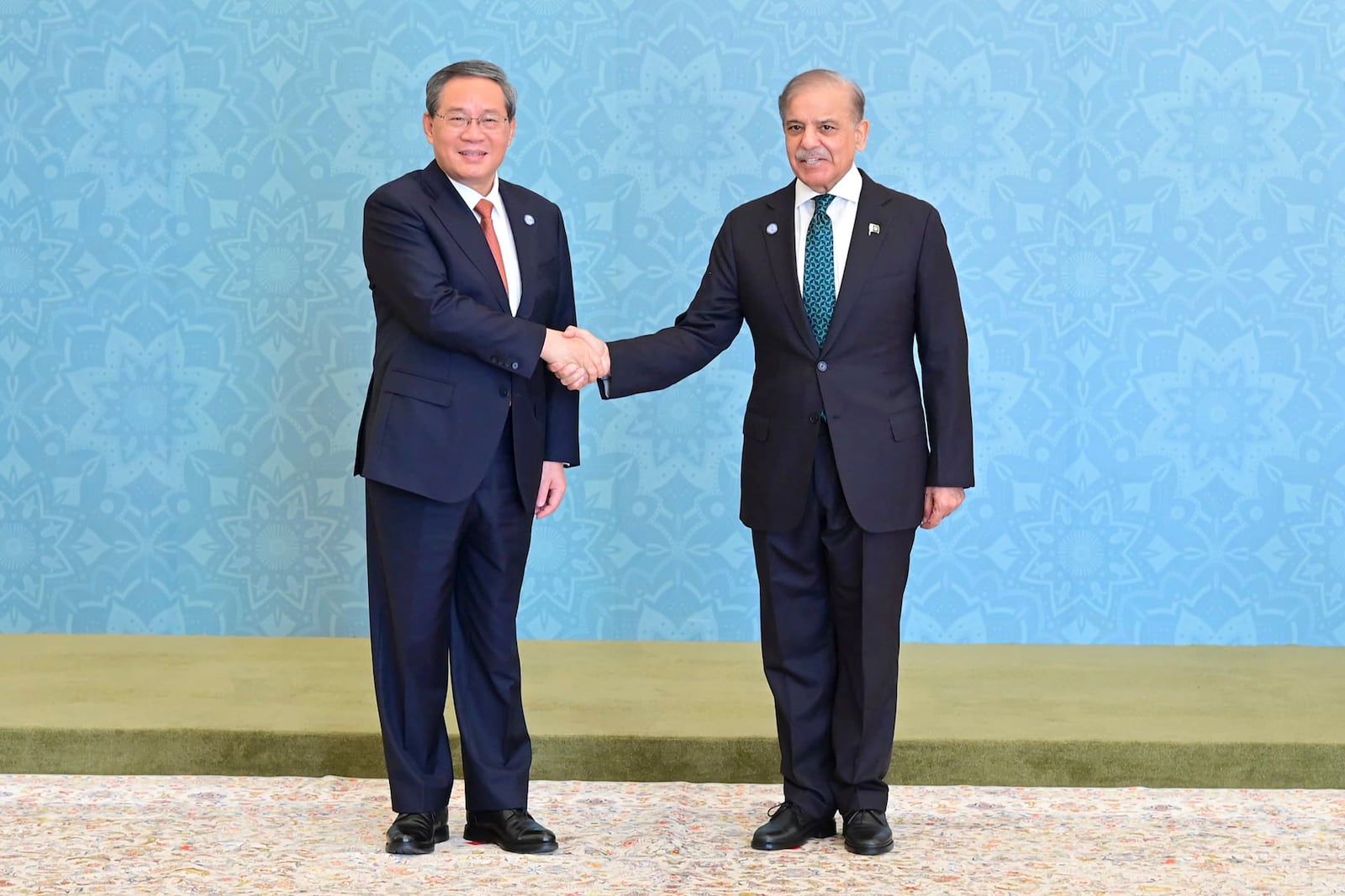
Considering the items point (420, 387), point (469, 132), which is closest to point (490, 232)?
point (469, 132)

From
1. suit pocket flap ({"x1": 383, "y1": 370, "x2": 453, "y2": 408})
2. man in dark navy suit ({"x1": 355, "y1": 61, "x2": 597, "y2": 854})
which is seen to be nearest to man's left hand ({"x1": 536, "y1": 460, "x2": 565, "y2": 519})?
man in dark navy suit ({"x1": 355, "y1": 61, "x2": 597, "y2": 854})

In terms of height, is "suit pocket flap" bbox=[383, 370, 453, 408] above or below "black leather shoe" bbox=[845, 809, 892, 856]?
above

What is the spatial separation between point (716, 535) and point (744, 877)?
170cm

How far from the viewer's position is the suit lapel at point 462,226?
101 inches

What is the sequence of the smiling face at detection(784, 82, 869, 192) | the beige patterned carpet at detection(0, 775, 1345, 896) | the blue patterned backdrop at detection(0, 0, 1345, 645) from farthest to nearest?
1. the blue patterned backdrop at detection(0, 0, 1345, 645)
2. the smiling face at detection(784, 82, 869, 192)
3. the beige patterned carpet at detection(0, 775, 1345, 896)

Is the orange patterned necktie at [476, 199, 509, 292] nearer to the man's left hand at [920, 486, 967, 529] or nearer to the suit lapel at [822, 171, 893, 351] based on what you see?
the suit lapel at [822, 171, 893, 351]

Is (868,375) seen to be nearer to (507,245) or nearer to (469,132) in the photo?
(507,245)

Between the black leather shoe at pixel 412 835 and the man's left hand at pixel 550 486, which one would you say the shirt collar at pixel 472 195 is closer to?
the man's left hand at pixel 550 486

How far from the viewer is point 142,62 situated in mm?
4062

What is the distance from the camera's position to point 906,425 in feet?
8.63

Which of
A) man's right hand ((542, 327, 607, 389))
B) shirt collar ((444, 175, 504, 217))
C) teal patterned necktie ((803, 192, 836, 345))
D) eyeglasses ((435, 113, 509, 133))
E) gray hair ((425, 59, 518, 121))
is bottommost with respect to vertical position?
man's right hand ((542, 327, 607, 389))

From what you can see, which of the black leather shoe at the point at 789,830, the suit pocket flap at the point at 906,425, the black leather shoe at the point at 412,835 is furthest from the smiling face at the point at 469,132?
the black leather shoe at the point at 789,830

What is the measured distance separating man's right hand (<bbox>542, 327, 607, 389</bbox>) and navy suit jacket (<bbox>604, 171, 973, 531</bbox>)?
1.07 ft

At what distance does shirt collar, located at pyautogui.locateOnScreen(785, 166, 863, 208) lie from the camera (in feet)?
8.70
